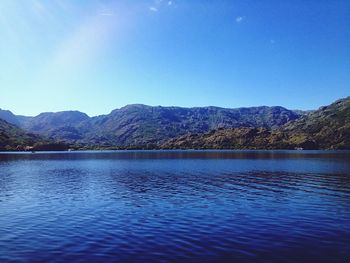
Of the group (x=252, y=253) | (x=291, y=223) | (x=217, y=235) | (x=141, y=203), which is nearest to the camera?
(x=252, y=253)

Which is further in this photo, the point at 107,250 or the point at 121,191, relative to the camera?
the point at 121,191

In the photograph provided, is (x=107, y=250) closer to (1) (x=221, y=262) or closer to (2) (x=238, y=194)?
(1) (x=221, y=262)

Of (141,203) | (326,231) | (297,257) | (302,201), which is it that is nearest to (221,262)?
(297,257)

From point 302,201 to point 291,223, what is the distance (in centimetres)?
1655

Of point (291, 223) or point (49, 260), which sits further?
point (291, 223)

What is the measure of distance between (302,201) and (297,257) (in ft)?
94.7

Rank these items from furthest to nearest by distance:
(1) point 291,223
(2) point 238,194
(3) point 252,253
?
Answer: (2) point 238,194, (1) point 291,223, (3) point 252,253

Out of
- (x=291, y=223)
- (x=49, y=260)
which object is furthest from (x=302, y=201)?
(x=49, y=260)

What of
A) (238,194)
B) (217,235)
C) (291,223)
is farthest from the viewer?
(238,194)

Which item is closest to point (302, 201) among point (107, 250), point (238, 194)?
point (238, 194)

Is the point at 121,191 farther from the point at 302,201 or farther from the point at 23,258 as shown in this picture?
the point at 23,258

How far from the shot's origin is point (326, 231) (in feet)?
116

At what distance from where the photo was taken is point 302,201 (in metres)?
54.1

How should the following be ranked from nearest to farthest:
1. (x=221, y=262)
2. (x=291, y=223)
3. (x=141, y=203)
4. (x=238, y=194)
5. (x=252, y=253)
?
(x=221, y=262), (x=252, y=253), (x=291, y=223), (x=141, y=203), (x=238, y=194)
